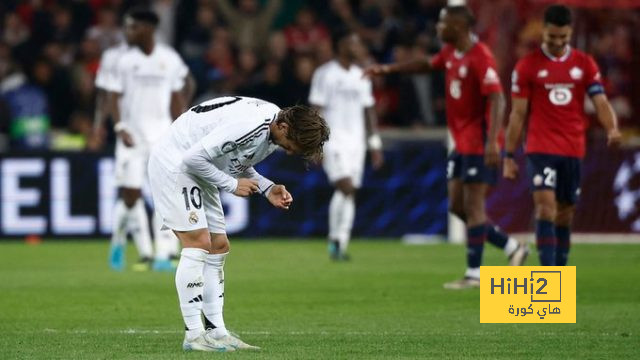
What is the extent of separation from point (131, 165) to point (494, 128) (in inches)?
166

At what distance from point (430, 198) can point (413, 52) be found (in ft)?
9.55

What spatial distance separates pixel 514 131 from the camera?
12.2m

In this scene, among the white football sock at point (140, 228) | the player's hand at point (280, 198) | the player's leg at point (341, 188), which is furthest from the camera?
the player's leg at point (341, 188)

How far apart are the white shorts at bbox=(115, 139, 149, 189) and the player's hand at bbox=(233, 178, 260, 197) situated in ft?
22.3

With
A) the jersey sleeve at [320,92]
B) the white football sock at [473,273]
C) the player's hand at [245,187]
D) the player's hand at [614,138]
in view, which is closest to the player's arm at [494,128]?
the white football sock at [473,273]

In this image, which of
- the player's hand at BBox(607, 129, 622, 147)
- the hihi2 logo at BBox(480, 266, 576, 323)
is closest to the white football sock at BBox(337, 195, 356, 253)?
the player's hand at BBox(607, 129, 622, 147)

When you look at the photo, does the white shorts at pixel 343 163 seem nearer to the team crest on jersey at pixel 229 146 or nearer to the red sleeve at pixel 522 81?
the red sleeve at pixel 522 81

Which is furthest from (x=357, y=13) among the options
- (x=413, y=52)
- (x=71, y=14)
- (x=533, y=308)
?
(x=533, y=308)

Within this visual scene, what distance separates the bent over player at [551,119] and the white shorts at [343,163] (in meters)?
4.93

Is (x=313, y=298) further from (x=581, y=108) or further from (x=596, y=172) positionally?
(x=596, y=172)

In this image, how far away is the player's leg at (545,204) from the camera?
1209 cm

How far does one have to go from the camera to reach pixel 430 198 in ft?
64.1

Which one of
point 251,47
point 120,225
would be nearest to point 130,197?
point 120,225

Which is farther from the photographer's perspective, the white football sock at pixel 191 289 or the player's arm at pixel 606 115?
the player's arm at pixel 606 115
